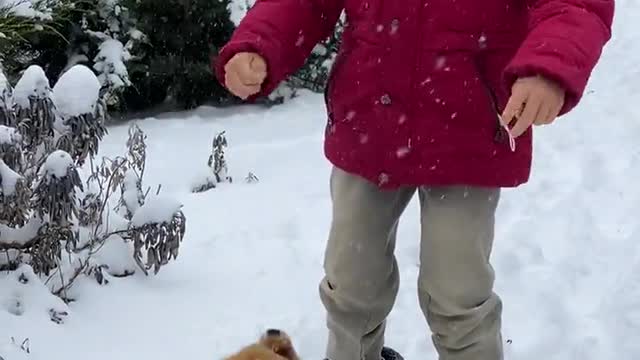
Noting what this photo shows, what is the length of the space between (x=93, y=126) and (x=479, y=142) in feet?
6.20

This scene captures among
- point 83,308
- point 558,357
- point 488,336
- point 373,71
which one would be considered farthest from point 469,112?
point 83,308

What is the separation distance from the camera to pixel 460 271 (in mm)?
2766

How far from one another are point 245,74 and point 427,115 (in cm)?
49

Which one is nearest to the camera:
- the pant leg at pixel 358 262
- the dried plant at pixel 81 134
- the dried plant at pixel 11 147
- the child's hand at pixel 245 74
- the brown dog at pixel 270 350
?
the brown dog at pixel 270 350

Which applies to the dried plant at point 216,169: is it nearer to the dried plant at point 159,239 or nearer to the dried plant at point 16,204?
the dried plant at point 159,239

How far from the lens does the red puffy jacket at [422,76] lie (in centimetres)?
258

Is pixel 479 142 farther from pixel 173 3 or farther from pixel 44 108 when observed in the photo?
pixel 173 3

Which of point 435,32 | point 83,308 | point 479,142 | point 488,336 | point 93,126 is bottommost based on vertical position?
point 83,308

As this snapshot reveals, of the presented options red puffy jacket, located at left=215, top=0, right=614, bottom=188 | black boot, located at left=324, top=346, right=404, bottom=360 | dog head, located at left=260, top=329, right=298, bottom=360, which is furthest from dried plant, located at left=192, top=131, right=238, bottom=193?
dog head, located at left=260, top=329, right=298, bottom=360

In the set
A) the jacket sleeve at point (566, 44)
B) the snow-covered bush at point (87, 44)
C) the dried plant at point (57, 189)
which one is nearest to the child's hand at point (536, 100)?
Answer: the jacket sleeve at point (566, 44)

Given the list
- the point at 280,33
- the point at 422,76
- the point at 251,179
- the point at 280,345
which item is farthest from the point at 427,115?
the point at 251,179

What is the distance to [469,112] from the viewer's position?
8.56 feet

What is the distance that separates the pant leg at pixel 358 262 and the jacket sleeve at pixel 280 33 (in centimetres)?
41

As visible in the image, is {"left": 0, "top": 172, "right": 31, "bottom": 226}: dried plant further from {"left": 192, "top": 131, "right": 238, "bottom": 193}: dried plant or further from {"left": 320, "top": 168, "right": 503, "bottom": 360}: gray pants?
{"left": 192, "top": 131, "right": 238, "bottom": 193}: dried plant
